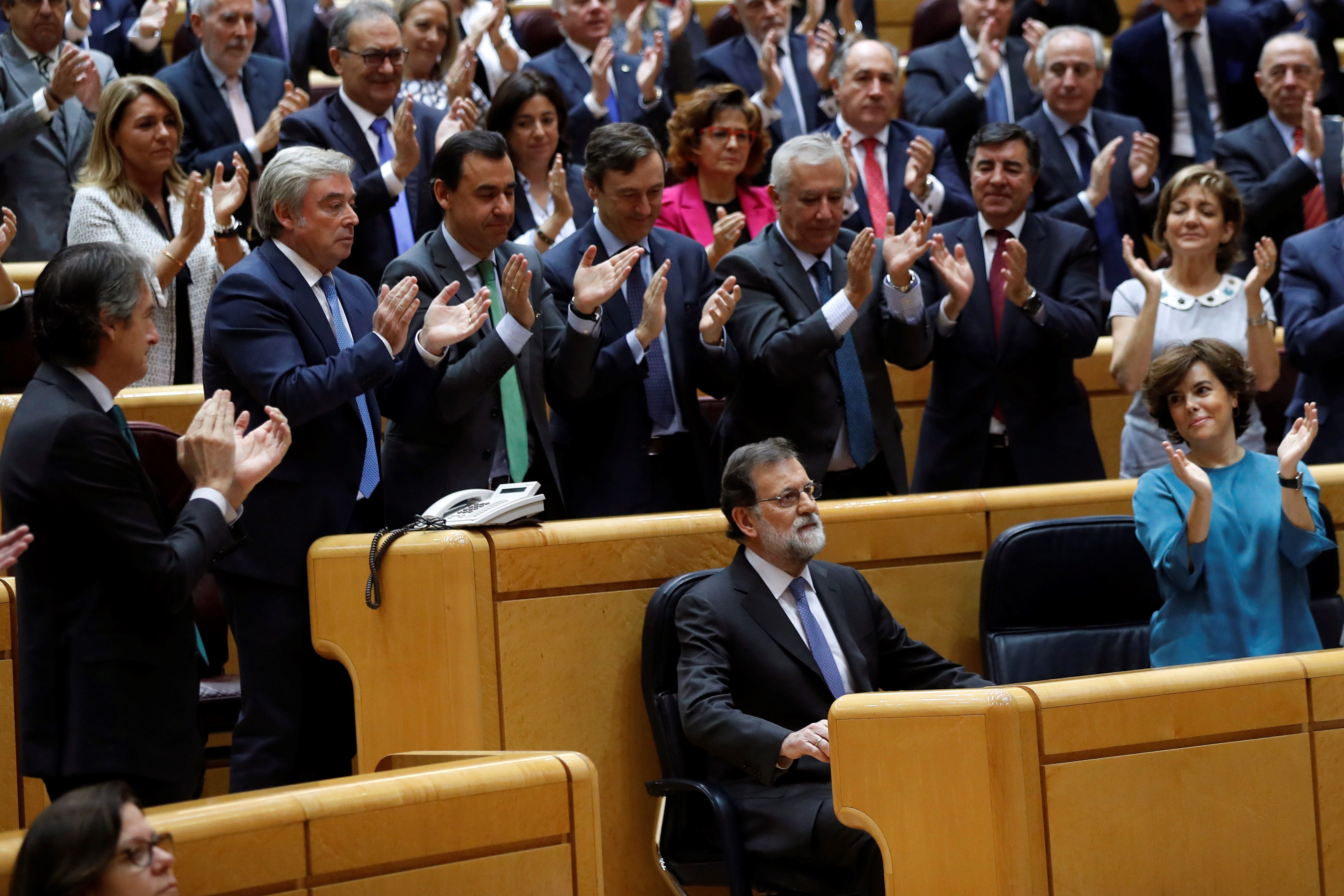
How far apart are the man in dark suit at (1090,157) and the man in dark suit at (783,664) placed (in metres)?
1.87

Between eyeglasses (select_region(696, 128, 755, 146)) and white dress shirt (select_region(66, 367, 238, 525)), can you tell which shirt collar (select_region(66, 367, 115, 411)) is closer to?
white dress shirt (select_region(66, 367, 238, 525))

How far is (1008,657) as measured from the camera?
285 cm

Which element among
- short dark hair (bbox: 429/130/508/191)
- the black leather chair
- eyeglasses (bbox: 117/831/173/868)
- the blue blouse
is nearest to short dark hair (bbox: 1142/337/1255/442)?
the blue blouse

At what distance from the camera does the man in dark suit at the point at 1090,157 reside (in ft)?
14.4

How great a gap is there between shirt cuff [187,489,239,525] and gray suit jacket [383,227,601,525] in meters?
0.72

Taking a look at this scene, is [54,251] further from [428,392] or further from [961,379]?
[961,379]

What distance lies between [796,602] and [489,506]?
548 mm

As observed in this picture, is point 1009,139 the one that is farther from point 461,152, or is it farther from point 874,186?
point 461,152

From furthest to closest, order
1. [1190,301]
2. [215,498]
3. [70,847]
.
→ [1190,301], [215,498], [70,847]

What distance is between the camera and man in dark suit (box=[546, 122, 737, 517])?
123 inches

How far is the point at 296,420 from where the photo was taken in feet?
8.30

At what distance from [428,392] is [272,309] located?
1.14ft

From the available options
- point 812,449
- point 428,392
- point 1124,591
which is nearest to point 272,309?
point 428,392

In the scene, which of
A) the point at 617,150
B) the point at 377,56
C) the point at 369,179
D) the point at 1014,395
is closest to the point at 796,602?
the point at 1014,395
